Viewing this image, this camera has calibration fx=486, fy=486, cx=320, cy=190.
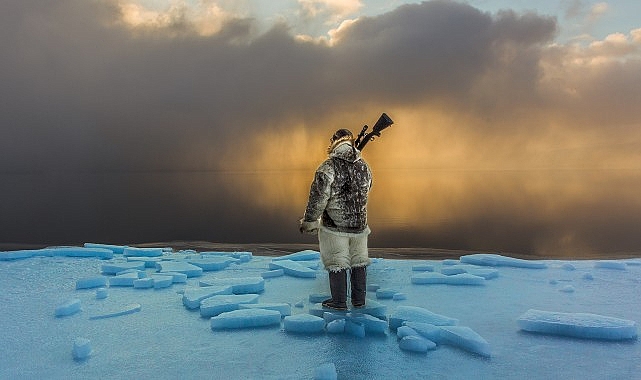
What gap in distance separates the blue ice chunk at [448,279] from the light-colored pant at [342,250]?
66.9 inches

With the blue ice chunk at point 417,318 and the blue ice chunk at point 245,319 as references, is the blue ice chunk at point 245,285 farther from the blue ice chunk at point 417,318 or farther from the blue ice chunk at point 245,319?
the blue ice chunk at point 417,318

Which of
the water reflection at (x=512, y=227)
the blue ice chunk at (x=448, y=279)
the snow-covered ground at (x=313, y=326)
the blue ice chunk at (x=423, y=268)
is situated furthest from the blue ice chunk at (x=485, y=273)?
the water reflection at (x=512, y=227)

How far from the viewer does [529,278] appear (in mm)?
6766

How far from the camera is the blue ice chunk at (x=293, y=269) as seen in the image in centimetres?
679

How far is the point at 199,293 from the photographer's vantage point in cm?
545

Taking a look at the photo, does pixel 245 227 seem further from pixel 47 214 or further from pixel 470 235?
pixel 47 214

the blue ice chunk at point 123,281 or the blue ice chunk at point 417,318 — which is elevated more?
the blue ice chunk at point 123,281

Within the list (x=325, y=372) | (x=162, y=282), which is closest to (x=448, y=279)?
(x=325, y=372)

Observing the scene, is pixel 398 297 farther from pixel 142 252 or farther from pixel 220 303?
pixel 142 252

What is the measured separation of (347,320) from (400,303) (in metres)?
1.18

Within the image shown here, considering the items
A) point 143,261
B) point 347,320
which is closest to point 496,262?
point 347,320

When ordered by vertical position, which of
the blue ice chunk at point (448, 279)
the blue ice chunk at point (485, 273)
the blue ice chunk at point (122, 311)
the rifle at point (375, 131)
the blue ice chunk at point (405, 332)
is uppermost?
the rifle at point (375, 131)

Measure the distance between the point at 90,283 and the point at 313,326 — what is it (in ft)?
11.2

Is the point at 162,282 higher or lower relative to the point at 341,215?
lower
